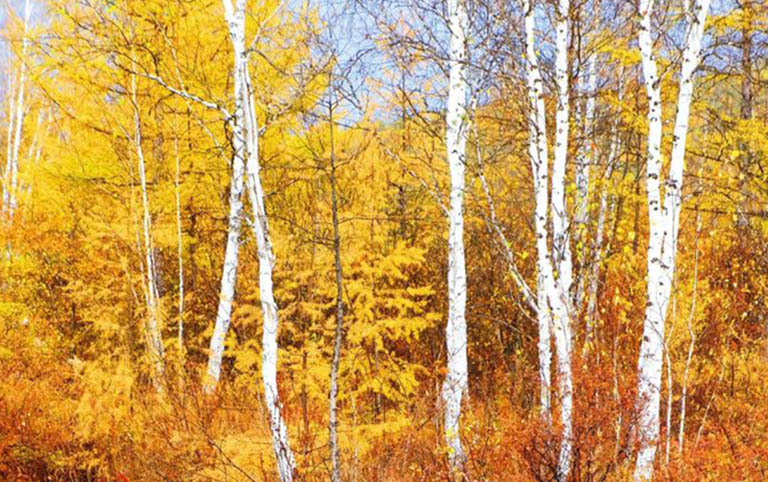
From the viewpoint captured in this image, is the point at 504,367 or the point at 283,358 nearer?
the point at 283,358

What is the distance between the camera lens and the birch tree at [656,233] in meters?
5.03

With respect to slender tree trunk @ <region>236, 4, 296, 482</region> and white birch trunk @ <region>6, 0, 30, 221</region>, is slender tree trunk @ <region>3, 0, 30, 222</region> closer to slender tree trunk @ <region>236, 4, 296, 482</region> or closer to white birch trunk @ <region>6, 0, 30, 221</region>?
white birch trunk @ <region>6, 0, 30, 221</region>

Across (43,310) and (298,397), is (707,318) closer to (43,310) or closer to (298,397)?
(298,397)

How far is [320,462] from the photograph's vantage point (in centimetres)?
645

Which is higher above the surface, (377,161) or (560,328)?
(377,161)

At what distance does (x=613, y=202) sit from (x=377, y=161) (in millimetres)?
4569

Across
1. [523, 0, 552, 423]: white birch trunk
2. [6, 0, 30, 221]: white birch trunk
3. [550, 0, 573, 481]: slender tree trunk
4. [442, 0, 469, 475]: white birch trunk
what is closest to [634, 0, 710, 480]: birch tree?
[550, 0, 573, 481]: slender tree trunk

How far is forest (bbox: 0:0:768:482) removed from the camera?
17.7ft

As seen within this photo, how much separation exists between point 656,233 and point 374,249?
4.70 meters

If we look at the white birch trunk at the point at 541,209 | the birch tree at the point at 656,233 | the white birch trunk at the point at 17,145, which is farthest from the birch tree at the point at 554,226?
the white birch trunk at the point at 17,145

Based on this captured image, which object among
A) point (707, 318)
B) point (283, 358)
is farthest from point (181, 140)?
point (707, 318)

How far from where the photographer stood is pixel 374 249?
907 centimetres

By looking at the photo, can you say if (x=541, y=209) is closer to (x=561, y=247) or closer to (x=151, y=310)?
(x=561, y=247)

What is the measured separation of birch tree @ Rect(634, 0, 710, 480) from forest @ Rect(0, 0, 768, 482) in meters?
0.02
